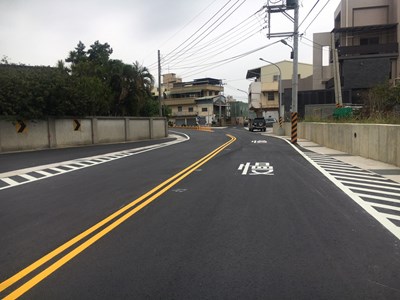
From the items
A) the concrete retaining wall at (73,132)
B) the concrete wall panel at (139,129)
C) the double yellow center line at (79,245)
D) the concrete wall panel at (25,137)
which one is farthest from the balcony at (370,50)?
the double yellow center line at (79,245)

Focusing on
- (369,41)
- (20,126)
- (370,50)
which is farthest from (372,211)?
(369,41)

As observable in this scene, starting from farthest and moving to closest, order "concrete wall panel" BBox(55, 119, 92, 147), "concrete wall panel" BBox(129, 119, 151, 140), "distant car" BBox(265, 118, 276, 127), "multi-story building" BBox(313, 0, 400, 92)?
"distant car" BBox(265, 118, 276, 127)
"multi-story building" BBox(313, 0, 400, 92)
"concrete wall panel" BBox(129, 119, 151, 140)
"concrete wall panel" BBox(55, 119, 92, 147)

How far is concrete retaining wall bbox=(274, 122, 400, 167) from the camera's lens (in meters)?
14.4

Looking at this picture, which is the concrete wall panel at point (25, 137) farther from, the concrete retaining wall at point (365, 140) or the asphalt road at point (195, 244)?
the concrete retaining wall at point (365, 140)

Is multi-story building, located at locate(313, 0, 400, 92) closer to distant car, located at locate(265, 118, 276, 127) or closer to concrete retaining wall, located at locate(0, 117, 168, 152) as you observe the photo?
concrete retaining wall, located at locate(0, 117, 168, 152)

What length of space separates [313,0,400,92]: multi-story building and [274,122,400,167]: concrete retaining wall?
21.8 m

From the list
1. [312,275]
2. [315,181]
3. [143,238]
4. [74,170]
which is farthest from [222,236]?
[74,170]

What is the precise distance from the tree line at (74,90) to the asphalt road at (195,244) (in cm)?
1792

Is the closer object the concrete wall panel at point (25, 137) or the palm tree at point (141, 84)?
the concrete wall panel at point (25, 137)

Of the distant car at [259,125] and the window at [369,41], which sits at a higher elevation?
A: the window at [369,41]

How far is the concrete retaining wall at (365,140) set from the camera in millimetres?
14406

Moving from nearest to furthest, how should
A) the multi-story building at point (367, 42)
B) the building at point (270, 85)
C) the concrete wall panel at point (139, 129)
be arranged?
1. the concrete wall panel at point (139, 129)
2. the multi-story building at point (367, 42)
3. the building at point (270, 85)

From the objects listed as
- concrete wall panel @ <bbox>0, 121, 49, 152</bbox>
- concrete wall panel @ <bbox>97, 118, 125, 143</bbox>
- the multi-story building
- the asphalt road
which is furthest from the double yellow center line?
the multi-story building

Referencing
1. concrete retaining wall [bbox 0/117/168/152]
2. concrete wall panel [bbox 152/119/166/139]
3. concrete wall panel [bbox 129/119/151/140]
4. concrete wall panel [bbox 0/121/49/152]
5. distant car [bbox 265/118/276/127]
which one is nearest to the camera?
concrete wall panel [bbox 0/121/49/152]
